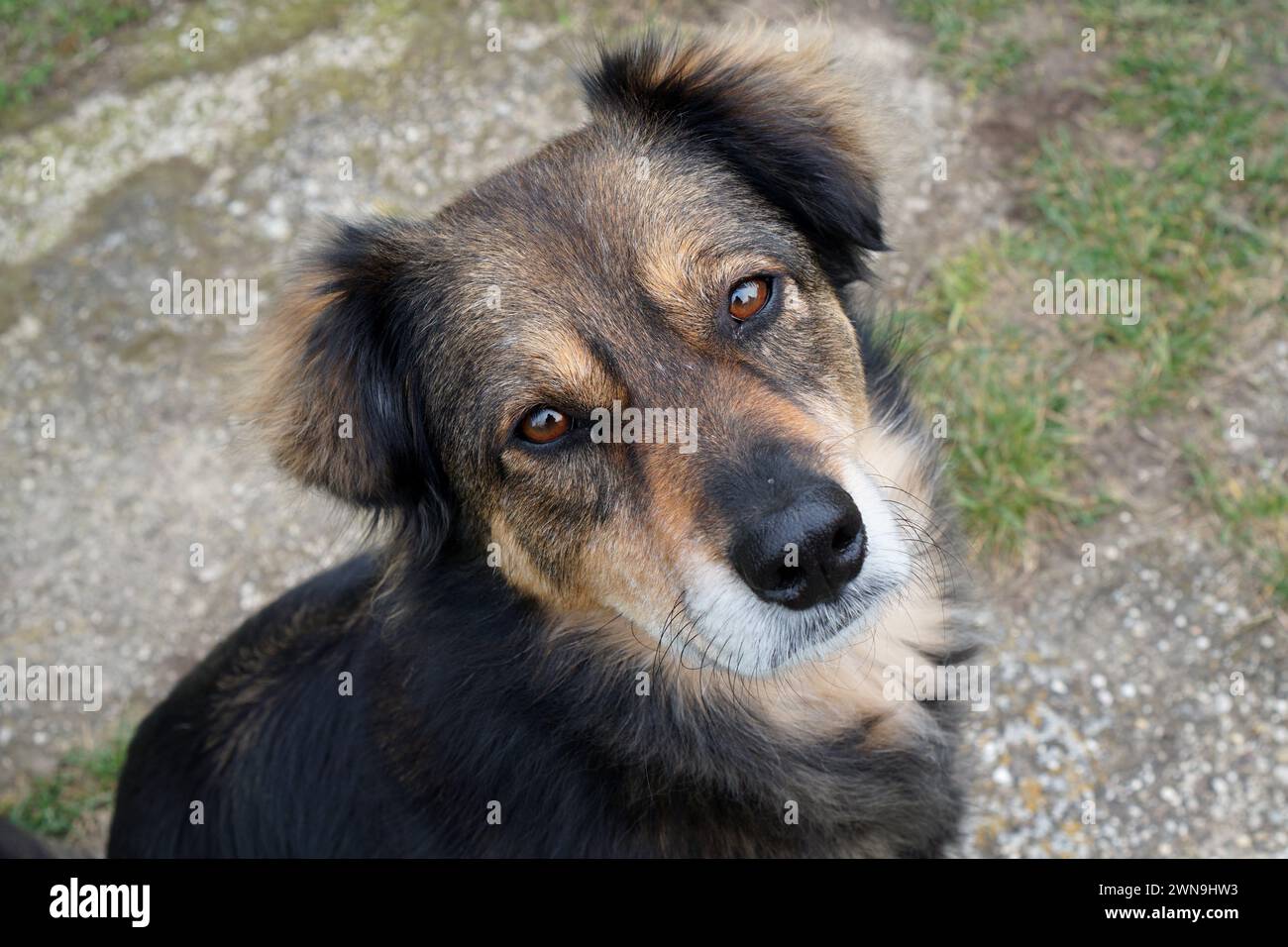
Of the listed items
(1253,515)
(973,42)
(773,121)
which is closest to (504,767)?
(773,121)

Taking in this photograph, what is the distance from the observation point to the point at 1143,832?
14.6 ft

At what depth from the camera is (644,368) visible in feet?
10.2

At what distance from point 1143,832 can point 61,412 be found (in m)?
5.84

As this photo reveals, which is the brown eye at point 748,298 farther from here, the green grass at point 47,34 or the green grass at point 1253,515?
the green grass at point 47,34

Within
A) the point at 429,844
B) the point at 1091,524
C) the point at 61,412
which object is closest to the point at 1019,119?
the point at 1091,524

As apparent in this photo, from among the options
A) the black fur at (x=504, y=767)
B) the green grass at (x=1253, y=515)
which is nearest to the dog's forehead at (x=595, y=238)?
the black fur at (x=504, y=767)

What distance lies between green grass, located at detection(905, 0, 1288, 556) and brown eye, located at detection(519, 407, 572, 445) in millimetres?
2406

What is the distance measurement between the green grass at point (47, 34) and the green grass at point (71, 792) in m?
4.53

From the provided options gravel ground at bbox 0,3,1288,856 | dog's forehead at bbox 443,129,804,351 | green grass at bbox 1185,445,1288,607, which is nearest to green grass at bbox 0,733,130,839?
gravel ground at bbox 0,3,1288,856

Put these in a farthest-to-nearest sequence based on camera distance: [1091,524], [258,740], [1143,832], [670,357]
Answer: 1. [1091,524]
2. [1143,832]
3. [258,740]
4. [670,357]

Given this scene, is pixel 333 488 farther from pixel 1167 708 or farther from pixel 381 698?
pixel 1167 708

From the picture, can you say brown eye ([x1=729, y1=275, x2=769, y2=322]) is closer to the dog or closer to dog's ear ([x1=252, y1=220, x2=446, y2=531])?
the dog

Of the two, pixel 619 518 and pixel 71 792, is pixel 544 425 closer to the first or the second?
pixel 619 518

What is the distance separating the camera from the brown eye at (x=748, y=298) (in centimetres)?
327
